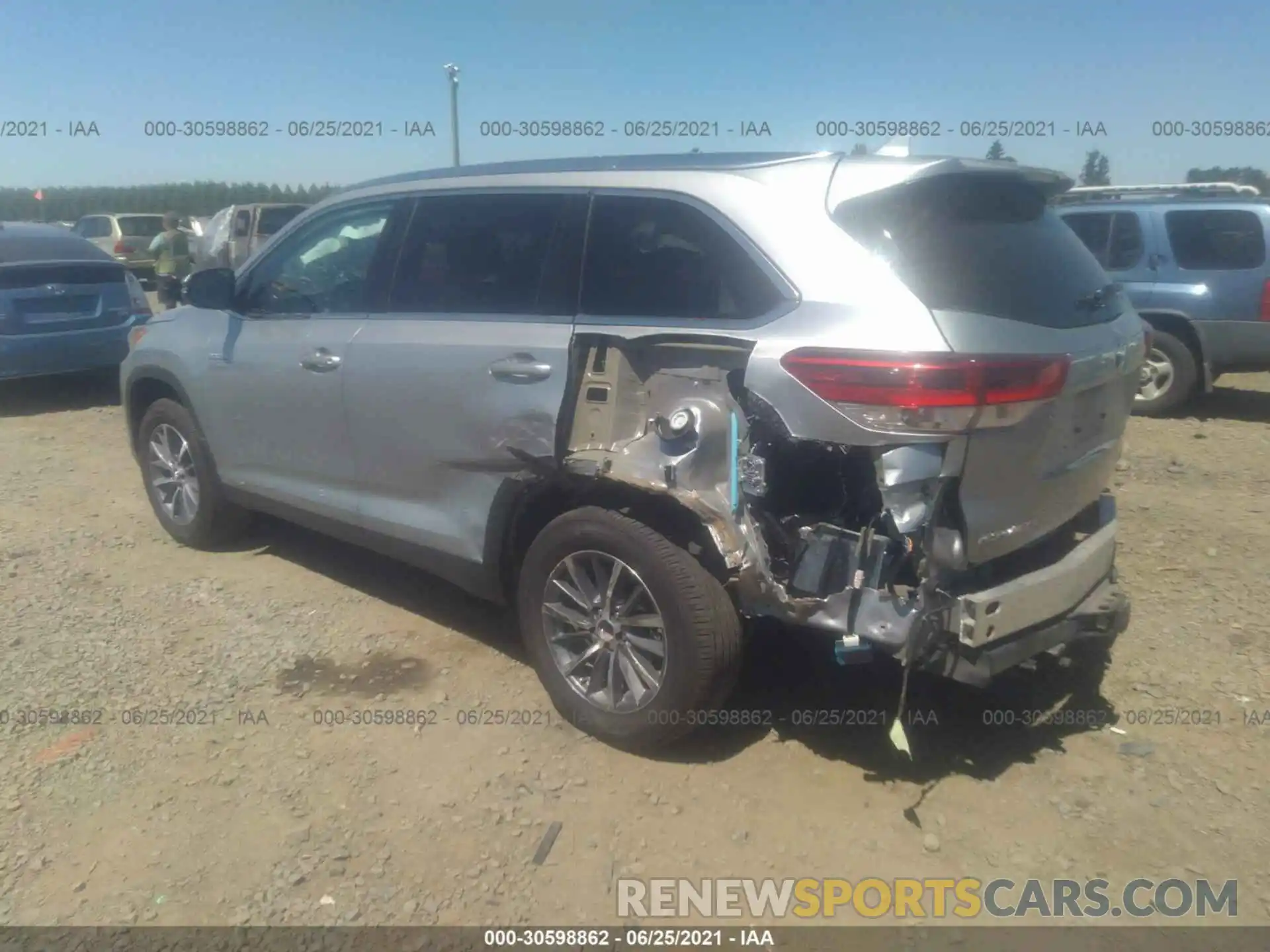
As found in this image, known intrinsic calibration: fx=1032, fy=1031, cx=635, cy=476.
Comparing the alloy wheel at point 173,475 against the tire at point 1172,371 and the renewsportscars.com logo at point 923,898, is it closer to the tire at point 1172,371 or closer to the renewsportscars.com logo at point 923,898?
the renewsportscars.com logo at point 923,898

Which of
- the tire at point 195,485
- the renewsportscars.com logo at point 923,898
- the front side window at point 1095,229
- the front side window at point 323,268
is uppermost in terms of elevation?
the front side window at point 1095,229

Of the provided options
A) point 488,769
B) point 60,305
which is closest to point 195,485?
point 488,769

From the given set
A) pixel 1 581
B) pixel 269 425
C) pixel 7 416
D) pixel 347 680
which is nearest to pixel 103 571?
pixel 1 581

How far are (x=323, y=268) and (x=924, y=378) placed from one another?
9.67 ft

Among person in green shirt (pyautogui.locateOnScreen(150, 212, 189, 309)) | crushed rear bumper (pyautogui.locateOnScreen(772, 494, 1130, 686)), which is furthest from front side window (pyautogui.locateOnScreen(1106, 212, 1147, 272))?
person in green shirt (pyautogui.locateOnScreen(150, 212, 189, 309))

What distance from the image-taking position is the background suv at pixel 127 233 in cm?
2147

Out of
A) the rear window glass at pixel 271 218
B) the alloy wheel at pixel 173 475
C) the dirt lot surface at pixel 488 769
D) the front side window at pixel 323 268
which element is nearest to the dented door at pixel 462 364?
the front side window at pixel 323 268

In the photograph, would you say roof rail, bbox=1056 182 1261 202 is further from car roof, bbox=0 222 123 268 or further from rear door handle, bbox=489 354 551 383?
car roof, bbox=0 222 123 268

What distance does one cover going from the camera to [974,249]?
315cm

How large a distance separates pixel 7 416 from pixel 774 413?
8.62 m

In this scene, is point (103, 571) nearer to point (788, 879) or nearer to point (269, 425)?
point (269, 425)

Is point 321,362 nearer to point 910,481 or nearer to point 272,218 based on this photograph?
point 910,481

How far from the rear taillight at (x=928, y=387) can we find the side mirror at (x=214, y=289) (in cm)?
316

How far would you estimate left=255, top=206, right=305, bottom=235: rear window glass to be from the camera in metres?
17.2
